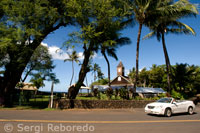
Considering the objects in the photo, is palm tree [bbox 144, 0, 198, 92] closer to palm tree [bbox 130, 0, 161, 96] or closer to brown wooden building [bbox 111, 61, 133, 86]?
palm tree [bbox 130, 0, 161, 96]

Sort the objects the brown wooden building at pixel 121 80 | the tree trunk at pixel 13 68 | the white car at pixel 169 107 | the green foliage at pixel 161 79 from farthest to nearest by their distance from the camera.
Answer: the brown wooden building at pixel 121 80 < the green foliage at pixel 161 79 < the tree trunk at pixel 13 68 < the white car at pixel 169 107

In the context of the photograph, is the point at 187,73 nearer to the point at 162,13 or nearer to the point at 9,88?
the point at 162,13

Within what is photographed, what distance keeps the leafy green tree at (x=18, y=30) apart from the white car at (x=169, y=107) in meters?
11.3

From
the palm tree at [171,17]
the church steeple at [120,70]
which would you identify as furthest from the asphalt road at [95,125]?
the church steeple at [120,70]

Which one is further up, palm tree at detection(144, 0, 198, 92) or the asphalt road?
palm tree at detection(144, 0, 198, 92)

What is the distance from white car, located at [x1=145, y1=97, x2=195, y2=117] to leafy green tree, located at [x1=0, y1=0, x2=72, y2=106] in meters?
11.3

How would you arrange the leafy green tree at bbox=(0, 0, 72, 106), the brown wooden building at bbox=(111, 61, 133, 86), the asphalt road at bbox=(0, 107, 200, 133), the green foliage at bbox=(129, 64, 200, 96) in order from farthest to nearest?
the brown wooden building at bbox=(111, 61, 133, 86) < the green foliage at bbox=(129, 64, 200, 96) < the leafy green tree at bbox=(0, 0, 72, 106) < the asphalt road at bbox=(0, 107, 200, 133)

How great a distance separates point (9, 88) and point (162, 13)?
65.8 ft

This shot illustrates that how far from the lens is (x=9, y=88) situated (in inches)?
595

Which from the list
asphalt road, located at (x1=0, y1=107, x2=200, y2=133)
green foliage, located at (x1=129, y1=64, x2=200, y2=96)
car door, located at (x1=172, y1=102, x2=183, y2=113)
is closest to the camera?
asphalt road, located at (x1=0, y1=107, x2=200, y2=133)

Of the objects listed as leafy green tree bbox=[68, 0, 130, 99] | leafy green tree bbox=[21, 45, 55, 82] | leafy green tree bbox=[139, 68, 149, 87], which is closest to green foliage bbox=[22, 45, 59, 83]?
leafy green tree bbox=[21, 45, 55, 82]

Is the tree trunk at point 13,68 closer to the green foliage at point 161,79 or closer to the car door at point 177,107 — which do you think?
the car door at point 177,107

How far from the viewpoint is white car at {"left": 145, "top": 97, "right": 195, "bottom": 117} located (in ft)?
33.6

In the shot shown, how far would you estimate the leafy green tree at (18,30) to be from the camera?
1259cm
